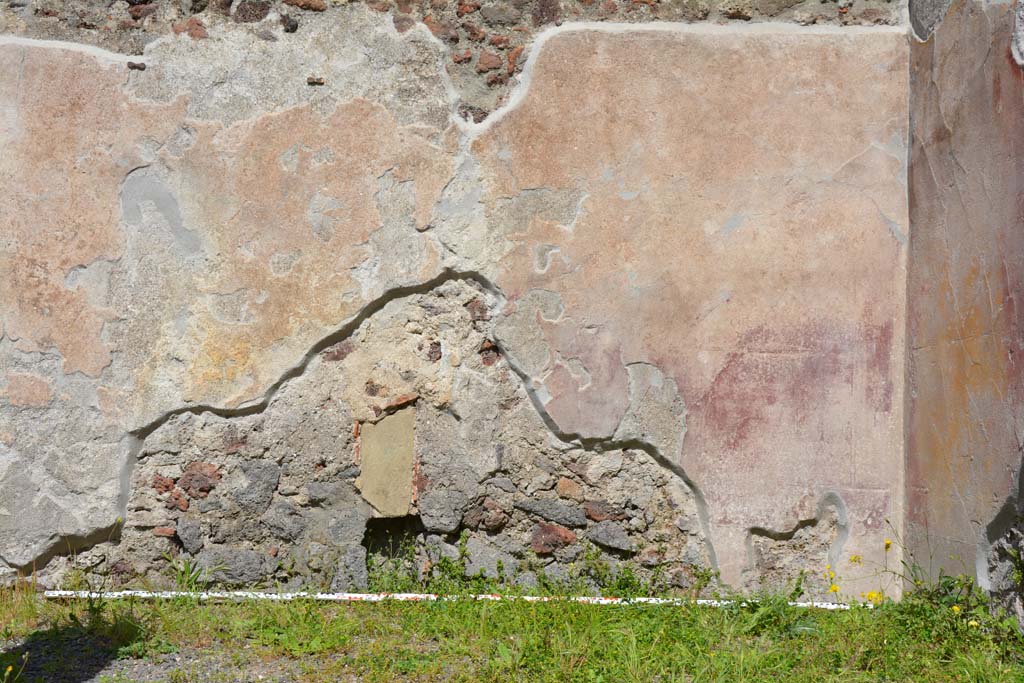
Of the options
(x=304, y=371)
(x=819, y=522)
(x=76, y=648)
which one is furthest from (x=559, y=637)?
(x=76, y=648)

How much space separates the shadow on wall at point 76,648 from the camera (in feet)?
8.07

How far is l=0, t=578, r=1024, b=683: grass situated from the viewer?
8.17 feet

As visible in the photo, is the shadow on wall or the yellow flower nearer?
the shadow on wall

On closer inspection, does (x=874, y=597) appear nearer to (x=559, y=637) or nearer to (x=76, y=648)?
(x=559, y=637)

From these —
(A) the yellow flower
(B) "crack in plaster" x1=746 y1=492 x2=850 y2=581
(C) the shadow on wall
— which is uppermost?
(B) "crack in plaster" x1=746 y1=492 x2=850 y2=581

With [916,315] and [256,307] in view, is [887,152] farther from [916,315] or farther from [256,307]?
[256,307]

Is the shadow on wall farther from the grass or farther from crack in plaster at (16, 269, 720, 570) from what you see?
crack in plaster at (16, 269, 720, 570)

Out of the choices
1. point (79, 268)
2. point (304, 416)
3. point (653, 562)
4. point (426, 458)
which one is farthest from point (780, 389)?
point (79, 268)

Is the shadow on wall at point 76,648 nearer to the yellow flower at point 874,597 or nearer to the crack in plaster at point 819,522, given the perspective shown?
the crack in plaster at point 819,522

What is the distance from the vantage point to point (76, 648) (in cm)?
264

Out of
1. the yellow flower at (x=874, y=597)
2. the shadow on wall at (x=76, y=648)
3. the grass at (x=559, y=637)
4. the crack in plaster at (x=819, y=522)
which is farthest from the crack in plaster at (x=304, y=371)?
the yellow flower at (x=874, y=597)

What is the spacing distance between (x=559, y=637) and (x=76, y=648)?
4.66ft

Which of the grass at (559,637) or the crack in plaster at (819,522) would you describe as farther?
the crack in plaster at (819,522)

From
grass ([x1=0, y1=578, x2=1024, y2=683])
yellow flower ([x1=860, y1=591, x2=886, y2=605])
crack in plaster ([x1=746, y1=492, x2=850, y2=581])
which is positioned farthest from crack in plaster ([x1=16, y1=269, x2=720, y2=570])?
yellow flower ([x1=860, y1=591, x2=886, y2=605])
